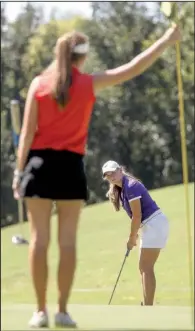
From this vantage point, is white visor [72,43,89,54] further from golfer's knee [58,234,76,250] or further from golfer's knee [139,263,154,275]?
golfer's knee [139,263,154,275]

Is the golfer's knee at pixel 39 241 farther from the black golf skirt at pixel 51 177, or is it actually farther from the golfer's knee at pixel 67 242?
the black golf skirt at pixel 51 177

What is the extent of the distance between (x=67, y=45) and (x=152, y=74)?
4482cm

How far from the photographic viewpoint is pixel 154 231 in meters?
8.18

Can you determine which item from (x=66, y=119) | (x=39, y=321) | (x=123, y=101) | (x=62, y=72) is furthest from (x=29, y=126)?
(x=123, y=101)

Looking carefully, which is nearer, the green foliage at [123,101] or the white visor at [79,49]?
the white visor at [79,49]

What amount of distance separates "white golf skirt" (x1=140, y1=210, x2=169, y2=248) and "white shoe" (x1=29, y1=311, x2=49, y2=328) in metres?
3.07

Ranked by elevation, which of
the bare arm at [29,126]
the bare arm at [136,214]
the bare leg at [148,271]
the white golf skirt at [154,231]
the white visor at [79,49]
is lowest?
the bare leg at [148,271]

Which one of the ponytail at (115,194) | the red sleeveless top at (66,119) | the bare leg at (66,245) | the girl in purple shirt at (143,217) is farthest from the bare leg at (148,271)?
the red sleeveless top at (66,119)

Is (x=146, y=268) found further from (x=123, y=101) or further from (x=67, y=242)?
(x=123, y=101)

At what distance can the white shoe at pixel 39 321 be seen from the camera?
16.7ft

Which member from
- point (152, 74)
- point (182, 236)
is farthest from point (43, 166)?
point (152, 74)

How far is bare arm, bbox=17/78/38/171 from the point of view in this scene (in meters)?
5.11

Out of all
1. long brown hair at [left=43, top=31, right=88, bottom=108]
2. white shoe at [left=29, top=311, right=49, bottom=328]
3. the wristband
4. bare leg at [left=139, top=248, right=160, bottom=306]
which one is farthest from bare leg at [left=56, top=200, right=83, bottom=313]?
bare leg at [left=139, top=248, right=160, bottom=306]

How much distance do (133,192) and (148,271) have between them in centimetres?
69
